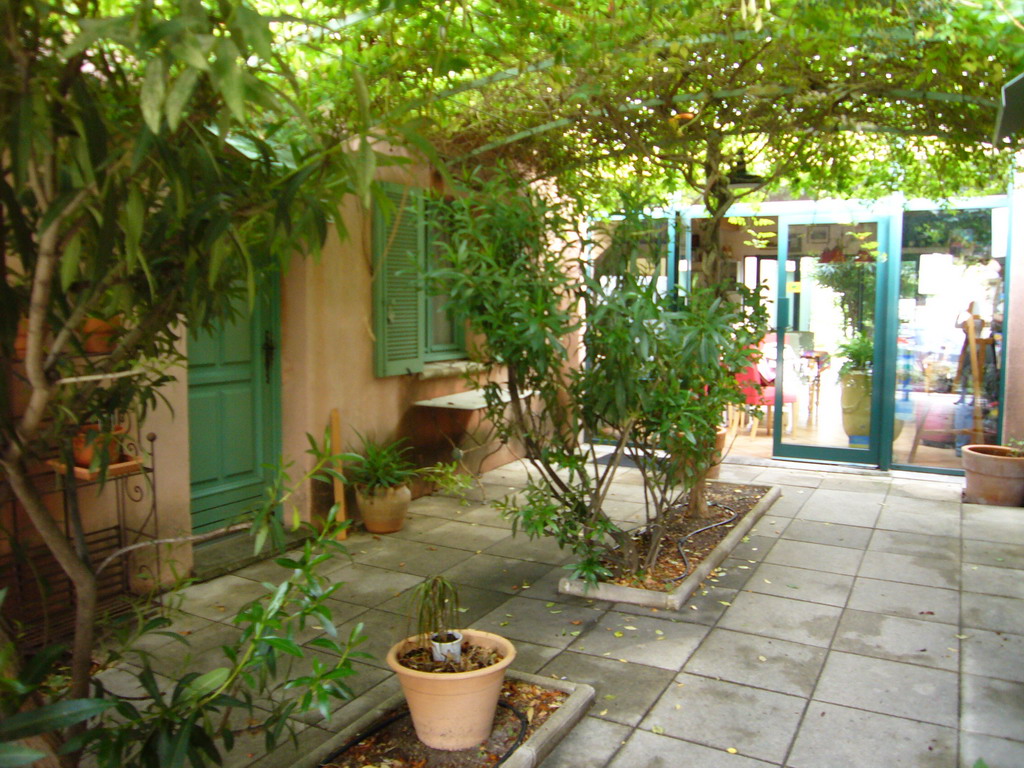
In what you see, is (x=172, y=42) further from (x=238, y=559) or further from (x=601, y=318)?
(x=238, y=559)

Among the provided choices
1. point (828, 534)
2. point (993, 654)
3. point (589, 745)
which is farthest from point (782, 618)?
point (828, 534)

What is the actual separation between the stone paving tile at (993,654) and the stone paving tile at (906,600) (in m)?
0.23

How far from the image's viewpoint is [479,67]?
4957mm

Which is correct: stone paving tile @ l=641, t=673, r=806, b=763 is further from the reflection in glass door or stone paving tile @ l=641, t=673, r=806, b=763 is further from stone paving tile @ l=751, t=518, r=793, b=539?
the reflection in glass door

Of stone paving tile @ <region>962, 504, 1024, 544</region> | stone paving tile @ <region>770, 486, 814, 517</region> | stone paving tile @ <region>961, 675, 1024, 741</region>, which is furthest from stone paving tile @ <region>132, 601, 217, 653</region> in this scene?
stone paving tile @ <region>962, 504, 1024, 544</region>

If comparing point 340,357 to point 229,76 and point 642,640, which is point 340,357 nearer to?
point 642,640

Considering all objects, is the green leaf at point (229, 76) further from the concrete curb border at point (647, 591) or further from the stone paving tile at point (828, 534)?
the stone paving tile at point (828, 534)

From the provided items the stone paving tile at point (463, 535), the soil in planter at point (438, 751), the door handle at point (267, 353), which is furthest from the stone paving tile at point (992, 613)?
the door handle at point (267, 353)

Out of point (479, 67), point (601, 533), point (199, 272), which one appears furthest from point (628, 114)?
point (199, 272)

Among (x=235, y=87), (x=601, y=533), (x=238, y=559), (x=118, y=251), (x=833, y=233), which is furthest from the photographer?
(x=833, y=233)

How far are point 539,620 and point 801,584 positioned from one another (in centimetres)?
171

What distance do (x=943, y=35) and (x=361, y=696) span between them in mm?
4029

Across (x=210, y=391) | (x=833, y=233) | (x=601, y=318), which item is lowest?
(x=210, y=391)

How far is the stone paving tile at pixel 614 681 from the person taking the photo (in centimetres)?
355
